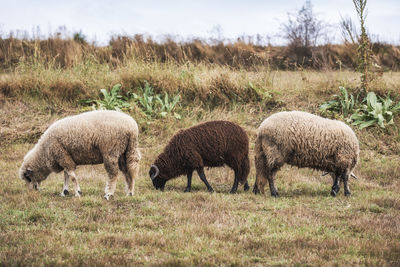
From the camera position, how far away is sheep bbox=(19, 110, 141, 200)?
797 centimetres

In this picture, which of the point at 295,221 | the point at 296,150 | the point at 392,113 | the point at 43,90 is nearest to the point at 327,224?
the point at 295,221

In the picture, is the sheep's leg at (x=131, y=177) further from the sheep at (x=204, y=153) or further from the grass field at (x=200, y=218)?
the sheep at (x=204, y=153)

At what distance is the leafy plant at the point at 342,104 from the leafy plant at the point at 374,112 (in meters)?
0.30

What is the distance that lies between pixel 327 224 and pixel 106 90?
390 inches

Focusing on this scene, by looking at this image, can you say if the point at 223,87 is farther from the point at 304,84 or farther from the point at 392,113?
the point at 392,113

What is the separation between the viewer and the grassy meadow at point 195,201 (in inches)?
208

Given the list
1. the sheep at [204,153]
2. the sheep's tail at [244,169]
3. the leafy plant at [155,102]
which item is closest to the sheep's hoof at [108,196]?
the sheep at [204,153]

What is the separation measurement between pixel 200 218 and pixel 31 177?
381 cm

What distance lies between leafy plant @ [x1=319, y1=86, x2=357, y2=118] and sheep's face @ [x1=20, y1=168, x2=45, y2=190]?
836 centimetres

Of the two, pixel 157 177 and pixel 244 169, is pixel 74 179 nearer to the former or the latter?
pixel 157 177

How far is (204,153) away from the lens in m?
9.02

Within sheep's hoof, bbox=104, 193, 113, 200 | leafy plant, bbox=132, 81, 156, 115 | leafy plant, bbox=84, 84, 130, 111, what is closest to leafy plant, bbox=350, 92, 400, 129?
leafy plant, bbox=132, 81, 156, 115

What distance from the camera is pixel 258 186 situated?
29.2 ft

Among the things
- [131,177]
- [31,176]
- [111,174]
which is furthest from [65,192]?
[131,177]
